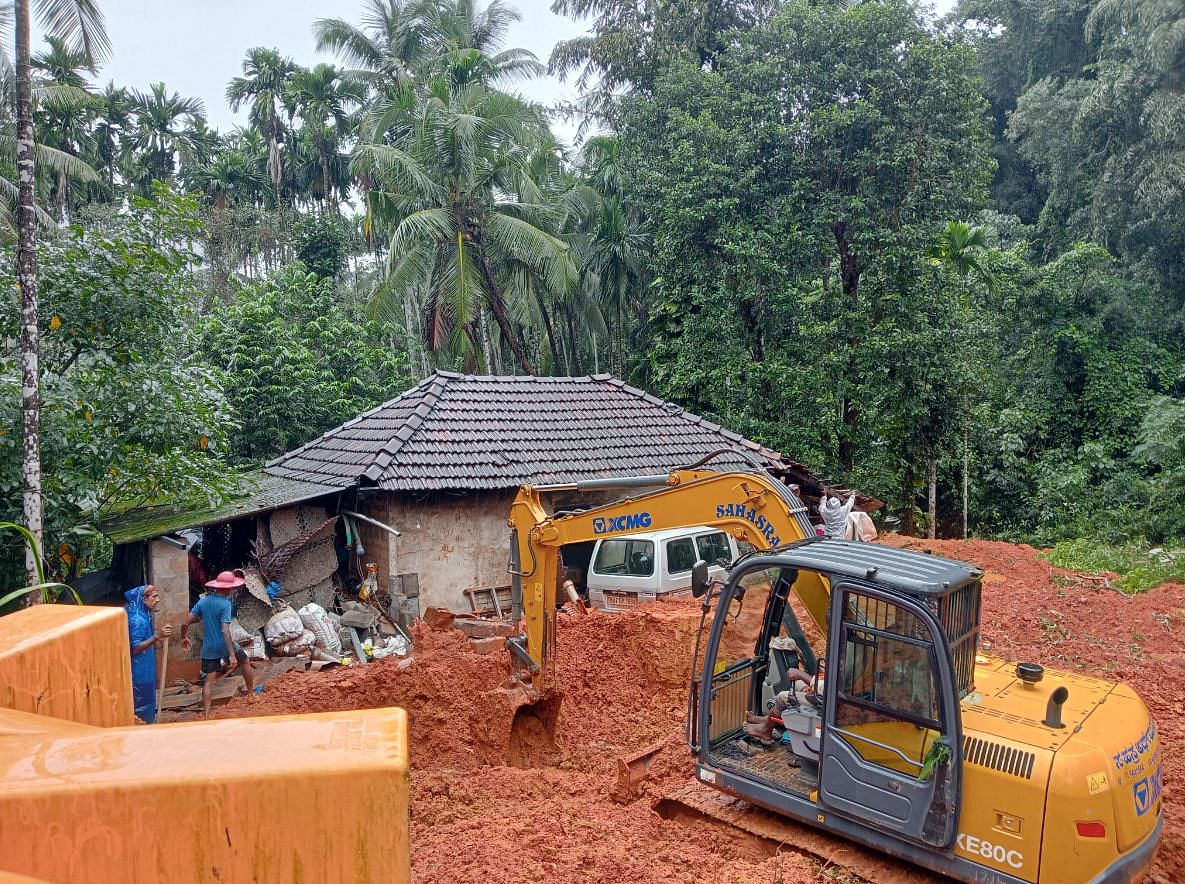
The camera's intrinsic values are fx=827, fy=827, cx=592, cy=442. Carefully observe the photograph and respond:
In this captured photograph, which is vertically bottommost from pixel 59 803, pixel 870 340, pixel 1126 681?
pixel 1126 681

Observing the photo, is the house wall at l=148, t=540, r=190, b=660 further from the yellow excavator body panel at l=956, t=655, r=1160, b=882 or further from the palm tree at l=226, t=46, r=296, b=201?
the palm tree at l=226, t=46, r=296, b=201

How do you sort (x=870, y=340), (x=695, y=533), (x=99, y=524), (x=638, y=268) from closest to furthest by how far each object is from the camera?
(x=99, y=524) < (x=695, y=533) < (x=870, y=340) < (x=638, y=268)

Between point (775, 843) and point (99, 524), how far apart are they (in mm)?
8807

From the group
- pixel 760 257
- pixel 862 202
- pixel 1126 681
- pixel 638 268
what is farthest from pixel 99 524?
pixel 638 268

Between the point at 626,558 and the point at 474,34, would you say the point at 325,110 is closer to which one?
the point at 474,34

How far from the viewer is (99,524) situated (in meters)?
10.2

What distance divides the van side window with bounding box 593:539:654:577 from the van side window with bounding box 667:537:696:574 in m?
0.31

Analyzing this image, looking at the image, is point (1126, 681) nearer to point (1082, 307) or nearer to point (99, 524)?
point (99, 524)

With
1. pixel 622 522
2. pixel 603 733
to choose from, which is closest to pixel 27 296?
pixel 622 522

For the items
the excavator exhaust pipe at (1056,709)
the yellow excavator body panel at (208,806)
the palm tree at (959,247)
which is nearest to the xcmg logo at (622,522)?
the excavator exhaust pipe at (1056,709)

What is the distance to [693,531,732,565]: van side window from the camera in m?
12.9

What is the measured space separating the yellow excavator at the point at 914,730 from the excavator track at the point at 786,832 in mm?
157

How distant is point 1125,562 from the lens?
616 inches

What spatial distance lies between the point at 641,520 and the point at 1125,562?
42.7 ft
